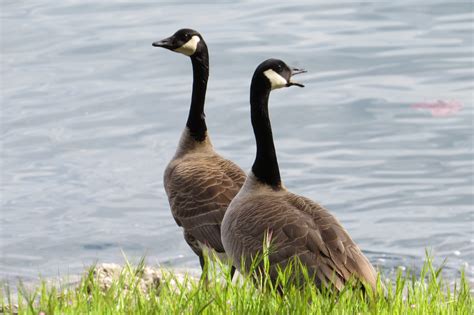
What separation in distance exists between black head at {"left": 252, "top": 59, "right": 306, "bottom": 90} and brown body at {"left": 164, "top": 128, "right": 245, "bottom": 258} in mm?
1260

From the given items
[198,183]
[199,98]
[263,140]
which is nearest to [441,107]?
[199,98]

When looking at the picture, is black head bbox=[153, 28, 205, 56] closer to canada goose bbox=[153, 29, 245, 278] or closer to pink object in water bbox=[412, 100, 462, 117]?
canada goose bbox=[153, 29, 245, 278]

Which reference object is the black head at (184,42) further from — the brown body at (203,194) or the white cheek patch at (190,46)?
the brown body at (203,194)

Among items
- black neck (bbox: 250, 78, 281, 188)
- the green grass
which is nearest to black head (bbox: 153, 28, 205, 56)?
black neck (bbox: 250, 78, 281, 188)

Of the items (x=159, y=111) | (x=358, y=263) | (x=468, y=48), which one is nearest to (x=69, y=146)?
(x=159, y=111)

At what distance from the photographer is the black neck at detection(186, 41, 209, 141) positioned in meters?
10.0

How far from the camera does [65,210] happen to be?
14422mm

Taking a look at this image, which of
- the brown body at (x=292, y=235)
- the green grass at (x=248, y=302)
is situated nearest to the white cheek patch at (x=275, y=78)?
the brown body at (x=292, y=235)

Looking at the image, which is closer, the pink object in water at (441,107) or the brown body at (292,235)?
the brown body at (292,235)

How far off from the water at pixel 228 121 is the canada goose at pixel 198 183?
2964mm

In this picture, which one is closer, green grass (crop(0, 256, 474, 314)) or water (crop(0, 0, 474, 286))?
green grass (crop(0, 256, 474, 314))

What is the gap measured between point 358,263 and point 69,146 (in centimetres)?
1001

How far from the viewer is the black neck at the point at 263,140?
8.10 m

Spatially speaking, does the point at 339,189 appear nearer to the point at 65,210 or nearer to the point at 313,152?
the point at 313,152
